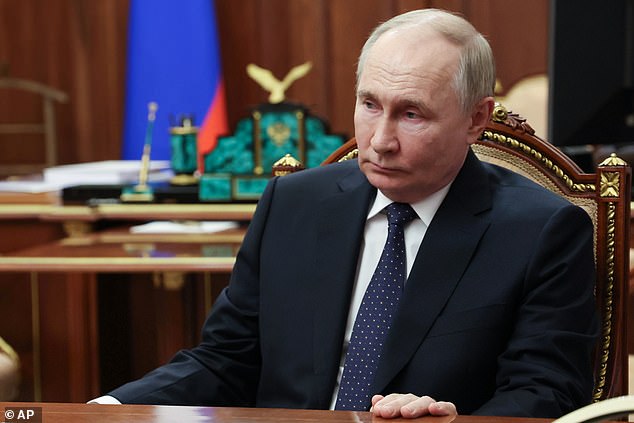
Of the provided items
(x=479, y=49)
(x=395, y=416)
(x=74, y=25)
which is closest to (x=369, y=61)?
(x=479, y=49)

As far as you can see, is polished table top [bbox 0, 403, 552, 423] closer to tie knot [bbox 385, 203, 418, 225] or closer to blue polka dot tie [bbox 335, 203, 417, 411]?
blue polka dot tie [bbox 335, 203, 417, 411]

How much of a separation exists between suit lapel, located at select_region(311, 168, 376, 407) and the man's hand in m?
0.41

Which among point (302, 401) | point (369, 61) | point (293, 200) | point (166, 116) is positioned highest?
point (166, 116)

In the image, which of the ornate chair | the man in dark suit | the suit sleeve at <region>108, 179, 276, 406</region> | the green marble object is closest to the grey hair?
the man in dark suit

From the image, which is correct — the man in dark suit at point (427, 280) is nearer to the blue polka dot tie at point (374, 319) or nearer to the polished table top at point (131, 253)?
the blue polka dot tie at point (374, 319)

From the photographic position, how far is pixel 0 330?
153 inches

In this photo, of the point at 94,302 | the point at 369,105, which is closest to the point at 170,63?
the point at 94,302

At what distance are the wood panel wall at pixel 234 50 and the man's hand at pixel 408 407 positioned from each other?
5177mm

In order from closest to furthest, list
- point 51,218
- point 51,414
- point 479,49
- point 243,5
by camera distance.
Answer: point 51,414 < point 479,49 < point 51,218 < point 243,5

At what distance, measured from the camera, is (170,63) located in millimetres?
6355

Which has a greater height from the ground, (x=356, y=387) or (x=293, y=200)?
(x=293, y=200)

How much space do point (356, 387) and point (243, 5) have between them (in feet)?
17.7

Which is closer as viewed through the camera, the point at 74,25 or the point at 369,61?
the point at 369,61

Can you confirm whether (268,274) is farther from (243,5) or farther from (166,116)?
(243,5)
